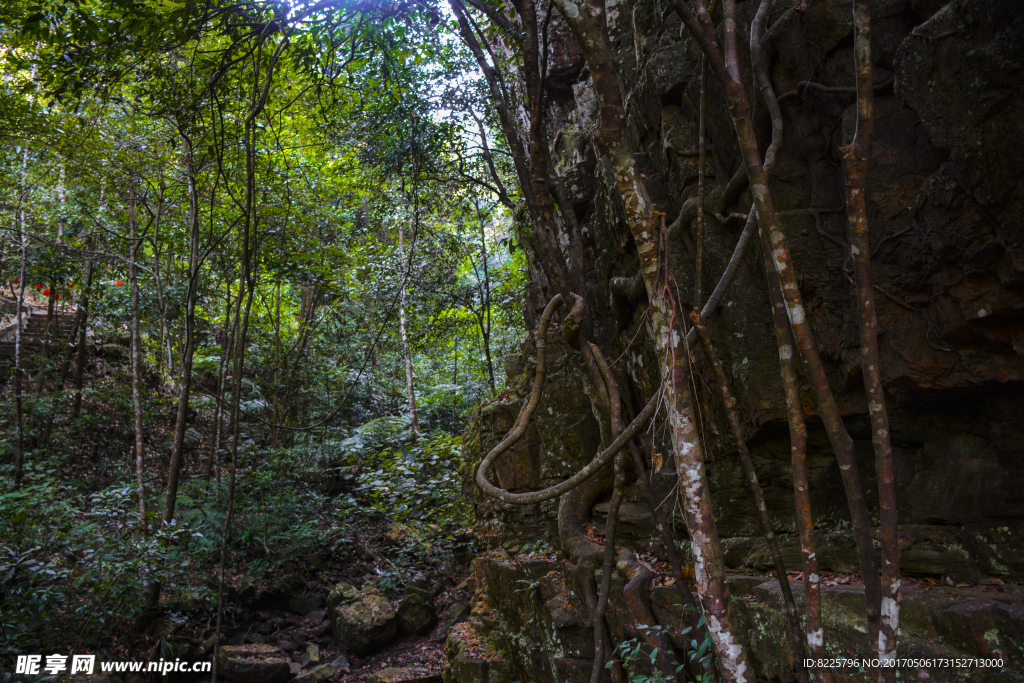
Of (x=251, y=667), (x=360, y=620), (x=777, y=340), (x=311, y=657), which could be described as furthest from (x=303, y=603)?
(x=777, y=340)

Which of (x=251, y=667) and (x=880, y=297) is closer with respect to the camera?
(x=880, y=297)

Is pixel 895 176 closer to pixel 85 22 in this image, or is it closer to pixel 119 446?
pixel 85 22

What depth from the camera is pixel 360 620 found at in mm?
7555

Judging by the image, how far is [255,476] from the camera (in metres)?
9.37

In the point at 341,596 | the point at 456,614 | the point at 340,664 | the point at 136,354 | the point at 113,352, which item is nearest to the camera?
the point at 340,664

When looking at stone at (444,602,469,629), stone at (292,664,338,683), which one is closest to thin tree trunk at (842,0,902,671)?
stone at (444,602,469,629)

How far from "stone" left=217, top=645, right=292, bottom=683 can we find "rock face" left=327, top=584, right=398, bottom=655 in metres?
0.86

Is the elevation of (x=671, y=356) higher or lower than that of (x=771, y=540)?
higher

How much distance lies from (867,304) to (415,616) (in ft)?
25.6

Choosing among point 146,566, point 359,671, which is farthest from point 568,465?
point 146,566

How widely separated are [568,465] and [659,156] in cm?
293

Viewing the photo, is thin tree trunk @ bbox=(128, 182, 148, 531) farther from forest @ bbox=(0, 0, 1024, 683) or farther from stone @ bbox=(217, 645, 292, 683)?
stone @ bbox=(217, 645, 292, 683)

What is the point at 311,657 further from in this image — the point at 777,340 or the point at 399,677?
the point at 777,340

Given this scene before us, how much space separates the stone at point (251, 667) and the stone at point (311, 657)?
32 cm
